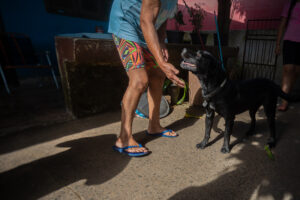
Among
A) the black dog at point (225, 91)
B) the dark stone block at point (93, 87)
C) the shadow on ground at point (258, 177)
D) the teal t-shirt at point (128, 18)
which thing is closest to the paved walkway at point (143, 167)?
the shadow on ground at point (258, 177)

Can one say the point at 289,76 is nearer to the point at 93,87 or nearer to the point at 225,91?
the point at 225,91

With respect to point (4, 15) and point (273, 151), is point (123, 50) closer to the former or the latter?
point (273, 151)

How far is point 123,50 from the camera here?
207 centimetres

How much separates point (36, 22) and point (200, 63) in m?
5.91

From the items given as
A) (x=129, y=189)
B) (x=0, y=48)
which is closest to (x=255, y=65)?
(x=129, y=189)

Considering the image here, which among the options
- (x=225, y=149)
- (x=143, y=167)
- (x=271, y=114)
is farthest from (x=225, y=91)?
(x=143, y=167)

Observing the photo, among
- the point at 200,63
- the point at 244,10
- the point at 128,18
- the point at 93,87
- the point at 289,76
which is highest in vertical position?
the point at 244,10

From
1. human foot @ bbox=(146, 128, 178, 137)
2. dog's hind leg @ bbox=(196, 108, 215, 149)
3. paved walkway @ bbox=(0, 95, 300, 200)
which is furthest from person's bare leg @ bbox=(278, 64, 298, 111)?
human foot @ bbox=(146, 128, 178, 137)

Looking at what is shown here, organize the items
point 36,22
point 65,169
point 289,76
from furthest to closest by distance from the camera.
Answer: point 36,22 → point 289,76 → point 65,169

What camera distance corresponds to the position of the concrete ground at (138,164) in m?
1.65

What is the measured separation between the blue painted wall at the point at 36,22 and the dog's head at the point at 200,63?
5.67 meters

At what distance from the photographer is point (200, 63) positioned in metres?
1.93

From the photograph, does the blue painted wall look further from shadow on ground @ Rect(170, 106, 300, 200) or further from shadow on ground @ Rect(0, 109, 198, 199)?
shadow on ground @ Rect(170, 106, 300, 200)

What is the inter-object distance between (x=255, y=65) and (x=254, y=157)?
5.46 metres
